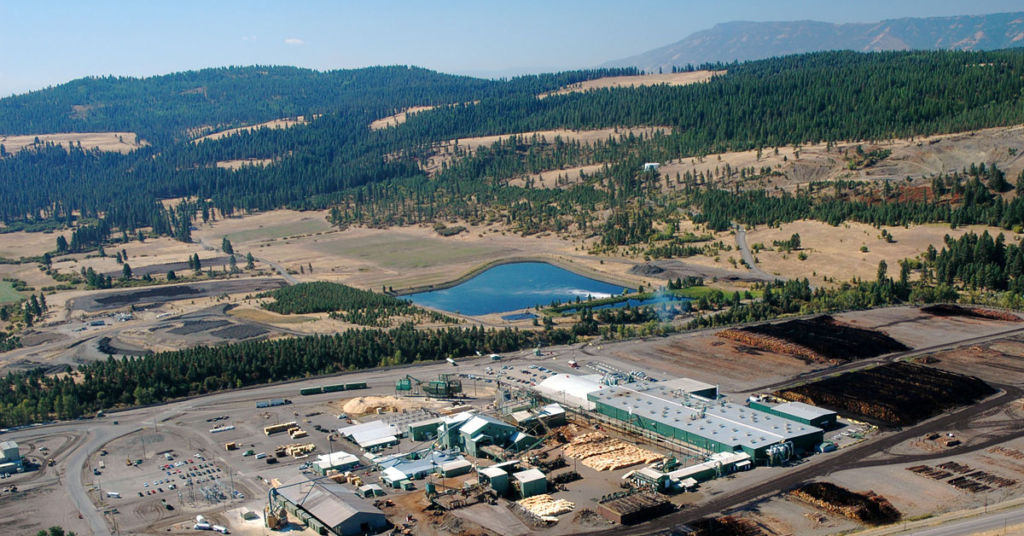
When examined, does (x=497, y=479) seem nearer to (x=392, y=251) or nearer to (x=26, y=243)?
(x=392, y=251)

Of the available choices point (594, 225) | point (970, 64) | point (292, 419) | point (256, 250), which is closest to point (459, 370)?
point (292, 419)

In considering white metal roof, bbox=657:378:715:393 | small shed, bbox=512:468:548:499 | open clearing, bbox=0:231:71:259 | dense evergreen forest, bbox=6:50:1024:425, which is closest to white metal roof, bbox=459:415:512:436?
small shed, bbox=512:468:548:499

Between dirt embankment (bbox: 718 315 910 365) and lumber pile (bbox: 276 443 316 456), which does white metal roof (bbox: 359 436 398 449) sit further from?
dirt embankment (bbox: 718 315 910 365)

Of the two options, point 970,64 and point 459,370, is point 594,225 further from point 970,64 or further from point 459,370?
point 970,64

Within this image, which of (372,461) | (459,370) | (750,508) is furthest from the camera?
(459,370)

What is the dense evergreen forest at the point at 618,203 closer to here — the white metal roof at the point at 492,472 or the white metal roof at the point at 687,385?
A: the white metal roof at the point at 687,385
